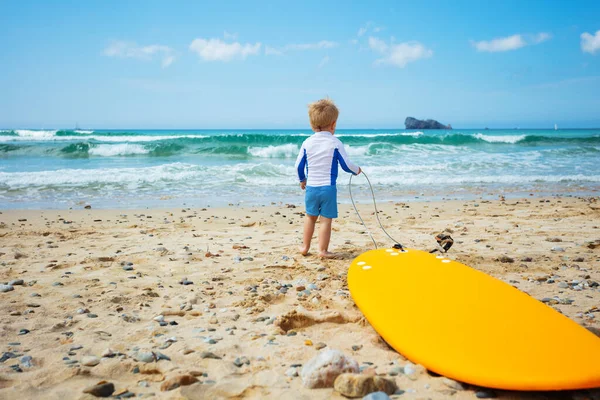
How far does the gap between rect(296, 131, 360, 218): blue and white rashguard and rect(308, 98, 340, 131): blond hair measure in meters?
0.08

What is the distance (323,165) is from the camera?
159 inches

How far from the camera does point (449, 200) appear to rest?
7.91 m

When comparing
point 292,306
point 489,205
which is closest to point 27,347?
point 292,306

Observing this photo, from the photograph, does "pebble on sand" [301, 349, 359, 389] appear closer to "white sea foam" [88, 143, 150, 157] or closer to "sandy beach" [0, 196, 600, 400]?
"sandy beach" [0, 196, 600, 400]

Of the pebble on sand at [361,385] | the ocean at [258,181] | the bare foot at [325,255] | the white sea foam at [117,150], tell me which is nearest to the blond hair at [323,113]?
the bare foot at [325,255]

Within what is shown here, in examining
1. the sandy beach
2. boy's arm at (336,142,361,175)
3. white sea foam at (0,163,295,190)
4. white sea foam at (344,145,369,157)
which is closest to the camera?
the sandy beach

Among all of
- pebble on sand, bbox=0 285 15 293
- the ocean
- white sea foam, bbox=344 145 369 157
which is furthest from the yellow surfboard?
white sea foam, bbox=344 145 369 157

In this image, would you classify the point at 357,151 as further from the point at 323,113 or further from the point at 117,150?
the point at 323,113

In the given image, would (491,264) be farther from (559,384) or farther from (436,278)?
(559,384)

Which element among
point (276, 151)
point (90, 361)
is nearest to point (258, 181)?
point (276, 151)

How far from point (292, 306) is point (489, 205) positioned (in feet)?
17.8

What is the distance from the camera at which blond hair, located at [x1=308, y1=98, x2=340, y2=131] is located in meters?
4.02

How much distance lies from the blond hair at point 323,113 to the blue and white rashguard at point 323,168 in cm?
8

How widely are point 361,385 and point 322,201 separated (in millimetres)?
2367
